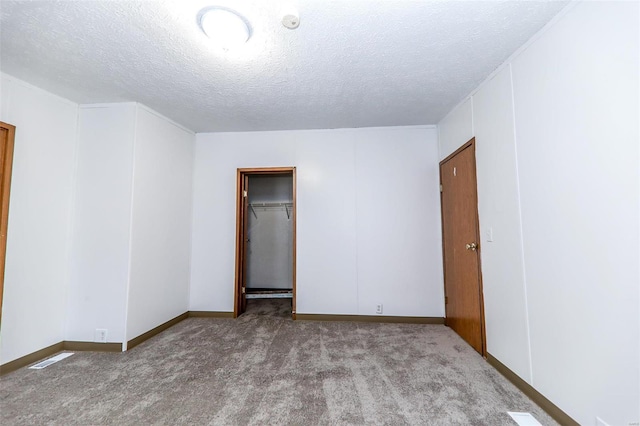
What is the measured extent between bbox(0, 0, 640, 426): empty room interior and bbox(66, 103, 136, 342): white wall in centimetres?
2

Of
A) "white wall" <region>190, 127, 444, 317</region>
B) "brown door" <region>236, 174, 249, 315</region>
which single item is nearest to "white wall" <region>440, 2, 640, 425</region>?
"white wall" <region>190, 127, 444, 317</region>

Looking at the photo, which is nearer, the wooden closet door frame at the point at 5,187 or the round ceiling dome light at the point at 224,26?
the round ceiling dome light at the point at 224,26

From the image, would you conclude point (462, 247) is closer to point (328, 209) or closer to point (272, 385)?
point (328, 209)

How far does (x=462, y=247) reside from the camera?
9.29ft

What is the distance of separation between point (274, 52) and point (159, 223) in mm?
2344

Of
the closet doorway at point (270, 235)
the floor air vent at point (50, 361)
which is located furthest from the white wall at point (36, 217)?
the closet doorway at point (270, 235)

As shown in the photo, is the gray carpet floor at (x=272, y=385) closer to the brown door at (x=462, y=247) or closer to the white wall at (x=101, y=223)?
the brown door at (x=462, y=247)

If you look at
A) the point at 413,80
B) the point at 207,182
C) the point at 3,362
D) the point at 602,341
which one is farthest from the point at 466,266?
the point at 3,362

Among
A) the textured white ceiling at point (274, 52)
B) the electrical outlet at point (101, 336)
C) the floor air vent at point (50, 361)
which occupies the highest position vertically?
the textured white ceiling at point (274, 52)

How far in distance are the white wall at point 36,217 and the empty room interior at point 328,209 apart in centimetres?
2

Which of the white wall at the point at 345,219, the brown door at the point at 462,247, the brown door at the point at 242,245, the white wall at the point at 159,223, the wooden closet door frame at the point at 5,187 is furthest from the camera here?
the brown door at the point at 242,245

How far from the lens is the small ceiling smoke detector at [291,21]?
62.0 inches

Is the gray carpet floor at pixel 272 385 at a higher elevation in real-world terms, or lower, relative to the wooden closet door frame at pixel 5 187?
lower

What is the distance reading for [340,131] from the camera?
11.9 feet
